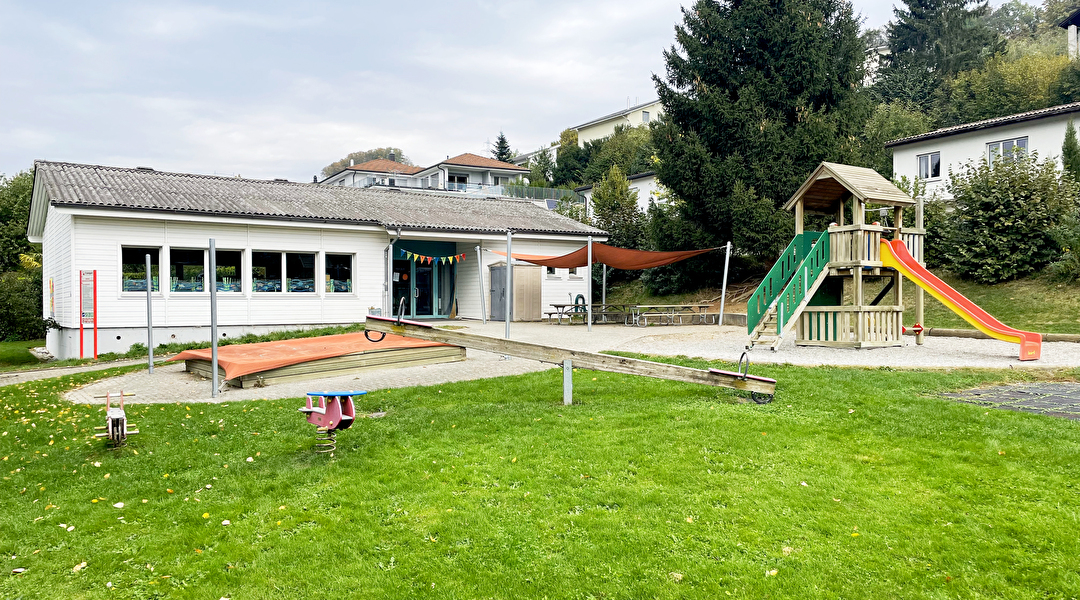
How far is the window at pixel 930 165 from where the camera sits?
27844 millimetres

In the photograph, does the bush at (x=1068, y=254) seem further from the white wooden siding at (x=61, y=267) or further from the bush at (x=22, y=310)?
the bush at (x=22, y=310)

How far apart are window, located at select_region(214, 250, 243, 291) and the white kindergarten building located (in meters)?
0.03

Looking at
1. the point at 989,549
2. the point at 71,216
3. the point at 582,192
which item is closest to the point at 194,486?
the point at 989,549

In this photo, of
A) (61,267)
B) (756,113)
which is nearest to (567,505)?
(61,267)

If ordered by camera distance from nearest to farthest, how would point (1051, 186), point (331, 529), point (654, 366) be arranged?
point (331, 529), point (654, 366), point (1051, 186)

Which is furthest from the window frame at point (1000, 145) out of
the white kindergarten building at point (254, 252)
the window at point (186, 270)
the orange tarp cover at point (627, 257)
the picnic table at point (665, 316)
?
the window at point (186, 270)

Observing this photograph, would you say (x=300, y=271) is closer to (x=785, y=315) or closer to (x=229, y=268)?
(x=229, y=268)

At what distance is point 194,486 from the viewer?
17.0 ft

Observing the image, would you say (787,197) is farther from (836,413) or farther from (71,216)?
(71,216)

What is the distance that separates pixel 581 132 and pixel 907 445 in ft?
249

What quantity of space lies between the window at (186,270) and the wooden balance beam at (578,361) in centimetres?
1201

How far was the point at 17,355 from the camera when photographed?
2098 cm

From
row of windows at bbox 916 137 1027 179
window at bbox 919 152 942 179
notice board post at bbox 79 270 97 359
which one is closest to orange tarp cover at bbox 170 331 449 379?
notice board post at bbox 79 270 97 359

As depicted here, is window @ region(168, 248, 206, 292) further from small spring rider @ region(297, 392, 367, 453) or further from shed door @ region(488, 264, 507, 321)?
small spring rider @ region(297, 392, 367, 453)
